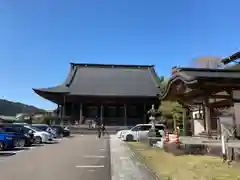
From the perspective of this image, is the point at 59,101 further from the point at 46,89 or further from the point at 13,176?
the point at 13,176

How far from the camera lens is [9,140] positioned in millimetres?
16344

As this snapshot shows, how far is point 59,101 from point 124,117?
12.7 m

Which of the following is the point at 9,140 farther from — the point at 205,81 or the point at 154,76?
the point at 154,76

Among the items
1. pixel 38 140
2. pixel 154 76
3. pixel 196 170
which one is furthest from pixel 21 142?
pixel 154 76

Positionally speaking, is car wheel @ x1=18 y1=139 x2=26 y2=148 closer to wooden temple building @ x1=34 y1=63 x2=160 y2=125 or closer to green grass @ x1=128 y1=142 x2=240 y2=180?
green grass @ x1=128 y1=142 x2=240 y2=180

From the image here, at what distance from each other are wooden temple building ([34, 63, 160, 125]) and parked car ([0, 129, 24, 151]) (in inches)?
1120

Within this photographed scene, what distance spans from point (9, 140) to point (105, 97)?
1237 inches

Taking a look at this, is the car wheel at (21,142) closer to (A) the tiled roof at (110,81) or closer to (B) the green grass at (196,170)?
(B) the green grass at (196,170)

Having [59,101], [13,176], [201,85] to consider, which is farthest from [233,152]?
[59,101]

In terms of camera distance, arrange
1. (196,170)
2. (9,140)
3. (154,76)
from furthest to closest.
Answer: (154,76), (9,140), (196,170)

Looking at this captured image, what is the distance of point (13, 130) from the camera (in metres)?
18.9

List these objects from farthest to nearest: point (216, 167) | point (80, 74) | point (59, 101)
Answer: point (80, 74) → point (59, 101) → point (216, 167)

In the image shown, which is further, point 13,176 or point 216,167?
point 216,167

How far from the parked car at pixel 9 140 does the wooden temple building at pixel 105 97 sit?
2845 cm
